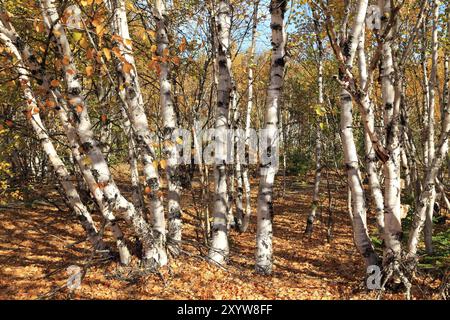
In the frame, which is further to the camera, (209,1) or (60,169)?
(209,1)

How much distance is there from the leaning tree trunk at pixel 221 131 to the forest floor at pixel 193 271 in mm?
356

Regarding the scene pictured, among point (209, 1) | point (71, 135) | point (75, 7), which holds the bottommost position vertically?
point (71, 135)

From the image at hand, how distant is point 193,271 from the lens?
18.3 ft

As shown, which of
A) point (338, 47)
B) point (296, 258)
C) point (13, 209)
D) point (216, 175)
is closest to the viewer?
point (338, 47)

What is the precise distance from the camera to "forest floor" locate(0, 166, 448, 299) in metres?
4.92

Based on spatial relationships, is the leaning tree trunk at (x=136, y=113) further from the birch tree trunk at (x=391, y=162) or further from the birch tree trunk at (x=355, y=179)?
the birch tree trunk at (x=391, y=162)

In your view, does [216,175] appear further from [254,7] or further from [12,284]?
[254,7]

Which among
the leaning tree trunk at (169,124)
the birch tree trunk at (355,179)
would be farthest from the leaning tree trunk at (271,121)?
the leaning tree trunk at (169,124)

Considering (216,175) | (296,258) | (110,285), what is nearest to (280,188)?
(296,258)

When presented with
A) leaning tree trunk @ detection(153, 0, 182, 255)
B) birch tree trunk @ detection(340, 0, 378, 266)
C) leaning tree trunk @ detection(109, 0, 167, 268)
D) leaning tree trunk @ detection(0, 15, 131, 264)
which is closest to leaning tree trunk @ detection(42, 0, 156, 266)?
leaning tree trunk @ detection(0, 15, 131, 264)

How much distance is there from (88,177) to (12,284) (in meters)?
2.29

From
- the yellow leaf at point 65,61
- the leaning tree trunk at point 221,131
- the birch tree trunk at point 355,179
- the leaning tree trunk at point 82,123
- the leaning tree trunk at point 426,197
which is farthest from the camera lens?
the leaning tree trunk at point 221,131

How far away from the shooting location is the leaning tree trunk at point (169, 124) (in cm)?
576
